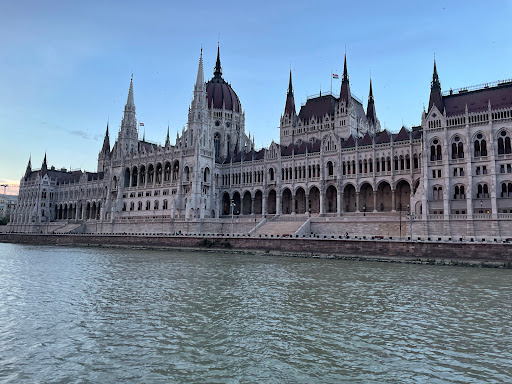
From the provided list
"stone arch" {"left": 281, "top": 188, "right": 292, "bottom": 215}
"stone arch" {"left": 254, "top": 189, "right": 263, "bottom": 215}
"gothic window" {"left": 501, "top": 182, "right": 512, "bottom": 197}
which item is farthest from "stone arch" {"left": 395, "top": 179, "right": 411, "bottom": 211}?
"stone arch" {"left": 254, "top": 189, "right": 263, "bottom": 215}

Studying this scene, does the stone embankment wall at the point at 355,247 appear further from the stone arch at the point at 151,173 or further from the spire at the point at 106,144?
the spire at the point at 106,144

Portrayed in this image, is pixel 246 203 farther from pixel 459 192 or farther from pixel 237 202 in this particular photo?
pixel 459 192

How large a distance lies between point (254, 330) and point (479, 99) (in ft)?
197

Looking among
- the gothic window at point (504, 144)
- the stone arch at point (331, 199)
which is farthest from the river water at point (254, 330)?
the stone arch at point (331, 199)

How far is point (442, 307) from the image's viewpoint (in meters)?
21.1

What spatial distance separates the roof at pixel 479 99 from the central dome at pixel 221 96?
5878 cm

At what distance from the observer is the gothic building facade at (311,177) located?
5766 cm

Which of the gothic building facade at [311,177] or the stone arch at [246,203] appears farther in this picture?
the stone arch at [246,203]

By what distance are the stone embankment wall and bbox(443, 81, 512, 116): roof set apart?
28.6 m

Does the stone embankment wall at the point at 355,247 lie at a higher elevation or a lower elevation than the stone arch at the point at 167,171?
lower

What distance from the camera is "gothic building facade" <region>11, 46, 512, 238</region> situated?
5766cm

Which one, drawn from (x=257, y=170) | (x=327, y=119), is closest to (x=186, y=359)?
(x=257, y=170)

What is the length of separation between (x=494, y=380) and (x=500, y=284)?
2006 cm

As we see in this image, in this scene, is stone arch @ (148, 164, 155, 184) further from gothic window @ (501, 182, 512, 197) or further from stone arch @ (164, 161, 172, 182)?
gothic window @ (501, 182, 512, 197)
